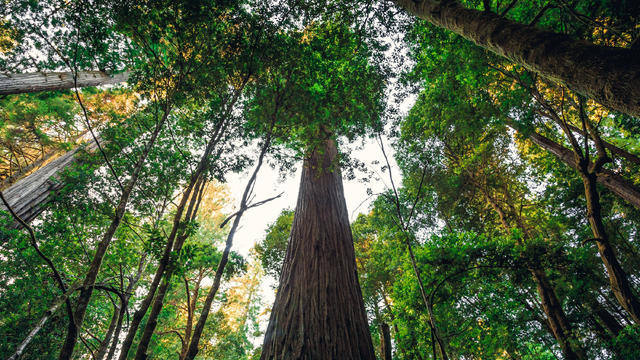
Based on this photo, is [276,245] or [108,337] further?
[276,245]

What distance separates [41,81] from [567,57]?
983 cm

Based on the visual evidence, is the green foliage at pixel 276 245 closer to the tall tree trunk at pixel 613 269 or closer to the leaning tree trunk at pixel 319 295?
the leaning tree trunk at pixel 319 295

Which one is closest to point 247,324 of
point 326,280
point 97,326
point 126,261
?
point 97,326

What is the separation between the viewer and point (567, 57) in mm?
1343

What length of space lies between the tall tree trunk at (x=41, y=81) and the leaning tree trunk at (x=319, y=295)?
4.76 meters

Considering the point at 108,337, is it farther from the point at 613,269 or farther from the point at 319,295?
the point at 613,269

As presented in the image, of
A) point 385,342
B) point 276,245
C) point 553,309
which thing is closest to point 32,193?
point 276,245

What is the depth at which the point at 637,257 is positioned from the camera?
7715mm

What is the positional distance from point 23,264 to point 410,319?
32.2ft

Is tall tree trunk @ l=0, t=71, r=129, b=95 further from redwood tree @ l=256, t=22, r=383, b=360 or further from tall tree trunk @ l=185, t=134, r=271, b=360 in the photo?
tall tree trunk @ l=185, t=134, r=271, b=360

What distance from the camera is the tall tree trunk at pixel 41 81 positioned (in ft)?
15.8

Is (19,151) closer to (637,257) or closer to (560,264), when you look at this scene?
(560,264)

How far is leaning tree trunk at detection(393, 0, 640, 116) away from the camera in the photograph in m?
1.12

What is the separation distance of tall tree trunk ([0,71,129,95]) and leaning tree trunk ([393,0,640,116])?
232 inches
